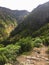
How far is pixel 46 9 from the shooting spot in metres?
82.1

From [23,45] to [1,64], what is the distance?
3.74 metres

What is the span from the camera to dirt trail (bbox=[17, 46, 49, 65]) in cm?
1094

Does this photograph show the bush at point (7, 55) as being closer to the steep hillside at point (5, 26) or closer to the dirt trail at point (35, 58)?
the dirt trail at point (35, 58)

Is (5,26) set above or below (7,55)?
below

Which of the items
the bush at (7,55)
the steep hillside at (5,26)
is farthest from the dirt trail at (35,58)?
the steep hillside at (5,26)

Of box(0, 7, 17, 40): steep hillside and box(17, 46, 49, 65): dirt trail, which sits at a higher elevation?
box(17, 46, 49, 65): dirt trail

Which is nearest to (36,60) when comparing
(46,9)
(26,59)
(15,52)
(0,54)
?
(26,59)

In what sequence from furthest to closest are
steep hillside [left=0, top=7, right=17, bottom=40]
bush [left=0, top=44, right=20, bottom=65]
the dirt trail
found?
steep hillside [left=0, top=7, right=17, bottom=40] → the dirt trail → bush [left=0, top=44, right=20, bottom=65]

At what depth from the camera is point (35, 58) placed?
1182cm

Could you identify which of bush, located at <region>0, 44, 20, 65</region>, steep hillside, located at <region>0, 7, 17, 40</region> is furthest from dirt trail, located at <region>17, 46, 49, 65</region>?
steep hillside, located at <region>0, 7, 17, 40</region>

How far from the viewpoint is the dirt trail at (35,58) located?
10.9 m

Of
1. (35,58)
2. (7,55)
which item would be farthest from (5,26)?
(7,55)

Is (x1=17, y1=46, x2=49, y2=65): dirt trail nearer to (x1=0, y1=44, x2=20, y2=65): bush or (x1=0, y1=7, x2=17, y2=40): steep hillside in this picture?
(x1=0, y1=44, x2=20, y2=65): bush

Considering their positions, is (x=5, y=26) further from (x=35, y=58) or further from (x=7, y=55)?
(x=7, y=55)
